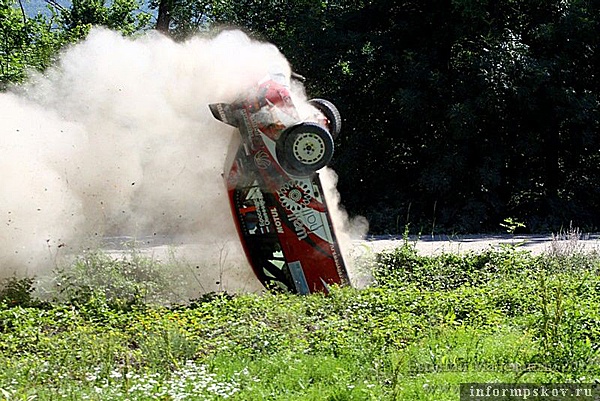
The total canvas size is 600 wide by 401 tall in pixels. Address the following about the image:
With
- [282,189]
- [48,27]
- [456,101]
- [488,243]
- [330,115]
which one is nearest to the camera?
[282,189]

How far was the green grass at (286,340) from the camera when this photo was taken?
6.75m

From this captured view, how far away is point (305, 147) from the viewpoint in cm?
1035

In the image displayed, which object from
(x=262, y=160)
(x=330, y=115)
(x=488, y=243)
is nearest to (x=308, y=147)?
(x=262, y=160)

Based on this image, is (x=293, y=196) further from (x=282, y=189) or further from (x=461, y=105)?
(x=461, y=105)

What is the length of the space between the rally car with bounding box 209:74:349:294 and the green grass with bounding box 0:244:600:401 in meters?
0.67

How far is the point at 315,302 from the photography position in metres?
9.73

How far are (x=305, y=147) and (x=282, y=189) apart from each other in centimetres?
60

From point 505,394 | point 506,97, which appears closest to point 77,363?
point 505,394

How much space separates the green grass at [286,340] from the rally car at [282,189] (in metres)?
0.67

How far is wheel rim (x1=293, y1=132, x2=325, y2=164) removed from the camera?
1033cm

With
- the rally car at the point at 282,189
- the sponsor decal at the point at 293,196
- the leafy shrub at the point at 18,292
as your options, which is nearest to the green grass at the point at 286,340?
the leafy shrub at the point at 18,292

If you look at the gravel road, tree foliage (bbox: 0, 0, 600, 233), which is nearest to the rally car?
the gravel road

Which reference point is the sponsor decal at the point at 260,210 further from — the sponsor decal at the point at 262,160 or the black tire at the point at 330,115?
the black tire at the point at 330,115

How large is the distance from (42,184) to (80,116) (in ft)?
A: 3.90
